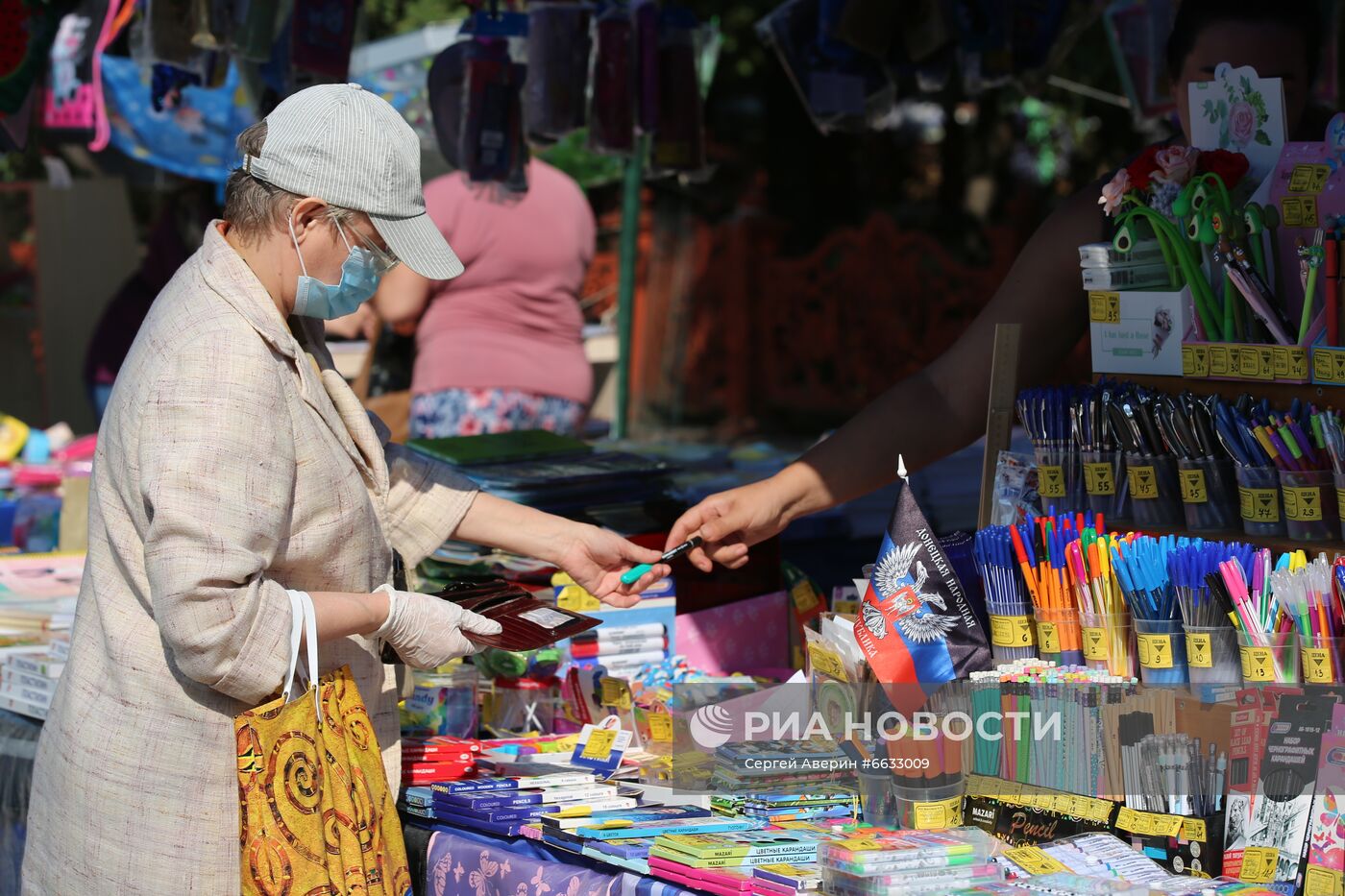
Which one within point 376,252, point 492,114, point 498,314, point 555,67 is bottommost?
point 376,252

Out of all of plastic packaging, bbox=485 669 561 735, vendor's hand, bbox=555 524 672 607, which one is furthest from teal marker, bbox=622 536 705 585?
plastic packaging, bbox=485 669 561 735

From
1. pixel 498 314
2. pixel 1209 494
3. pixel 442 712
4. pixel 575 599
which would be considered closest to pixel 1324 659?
pixel 1209 494

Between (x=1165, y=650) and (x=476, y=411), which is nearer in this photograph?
(x=1165, y=650)

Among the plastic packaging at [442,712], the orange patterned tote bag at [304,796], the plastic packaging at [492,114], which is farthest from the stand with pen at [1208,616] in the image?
the plastic packaging at [492,114]

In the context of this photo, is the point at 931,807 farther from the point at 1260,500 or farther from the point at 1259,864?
the point at 1260,500

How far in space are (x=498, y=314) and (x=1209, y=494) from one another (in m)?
3.48

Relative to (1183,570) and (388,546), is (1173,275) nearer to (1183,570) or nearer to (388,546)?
(1183,570)

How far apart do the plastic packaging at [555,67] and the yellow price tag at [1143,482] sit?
305 cm

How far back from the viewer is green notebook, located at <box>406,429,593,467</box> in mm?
3605

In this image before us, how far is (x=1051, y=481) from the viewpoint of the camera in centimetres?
252

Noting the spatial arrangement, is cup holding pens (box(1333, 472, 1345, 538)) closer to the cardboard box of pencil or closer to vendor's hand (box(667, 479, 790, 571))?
the cardboard box of pencil

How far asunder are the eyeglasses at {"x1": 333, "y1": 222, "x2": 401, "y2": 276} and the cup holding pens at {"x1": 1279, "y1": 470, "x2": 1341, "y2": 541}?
4.43 feet

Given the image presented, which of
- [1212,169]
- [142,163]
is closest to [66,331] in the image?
[142,163]

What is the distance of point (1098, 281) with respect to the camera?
255cm
